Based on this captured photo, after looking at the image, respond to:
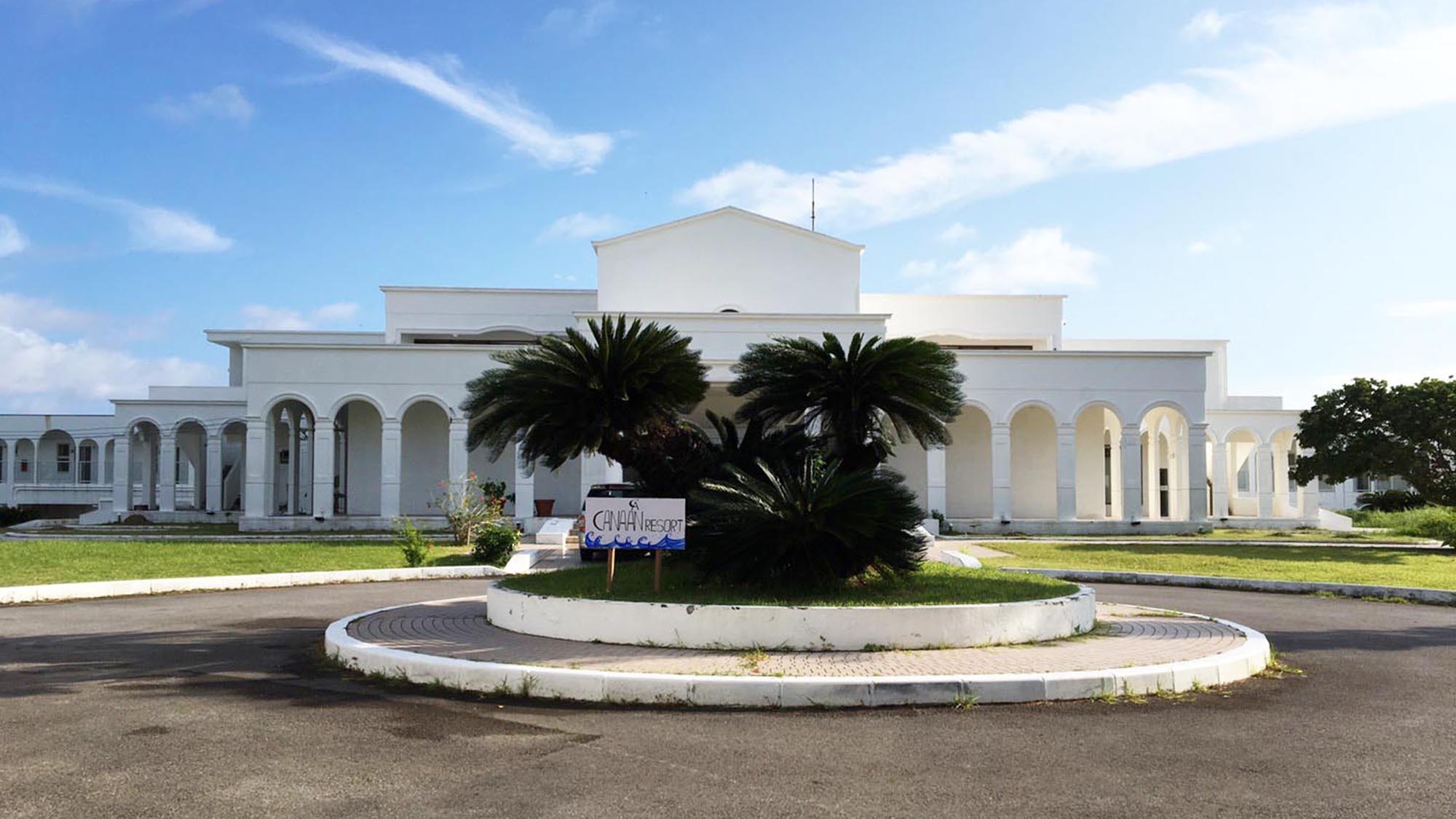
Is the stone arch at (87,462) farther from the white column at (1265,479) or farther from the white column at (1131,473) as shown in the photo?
the white column at (1265,479)

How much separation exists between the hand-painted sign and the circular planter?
2.54ft

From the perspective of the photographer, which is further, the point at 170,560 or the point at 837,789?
the point at 170,560

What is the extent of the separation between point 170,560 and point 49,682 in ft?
42.6

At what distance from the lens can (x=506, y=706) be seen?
768cm

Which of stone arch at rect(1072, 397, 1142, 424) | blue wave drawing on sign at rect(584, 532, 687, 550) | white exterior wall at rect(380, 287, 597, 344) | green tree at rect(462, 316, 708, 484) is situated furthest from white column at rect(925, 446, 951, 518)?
blue wave drawing on sign at rect(584, 532, 687, 550)

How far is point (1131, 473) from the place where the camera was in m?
32.8

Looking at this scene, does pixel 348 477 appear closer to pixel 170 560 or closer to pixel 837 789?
pixel 170 560

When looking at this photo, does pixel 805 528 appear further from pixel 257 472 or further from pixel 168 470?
pixel 168 470

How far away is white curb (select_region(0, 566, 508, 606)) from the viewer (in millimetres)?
15180

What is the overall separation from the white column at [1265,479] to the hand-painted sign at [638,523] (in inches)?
1408

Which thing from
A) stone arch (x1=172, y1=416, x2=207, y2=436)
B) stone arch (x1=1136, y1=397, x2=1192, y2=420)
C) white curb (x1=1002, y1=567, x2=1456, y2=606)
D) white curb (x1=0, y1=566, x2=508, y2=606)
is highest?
stone arch (x1=1136, y1=397, x2=1192, y2=420)

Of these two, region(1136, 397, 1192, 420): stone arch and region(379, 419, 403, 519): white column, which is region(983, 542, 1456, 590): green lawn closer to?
region(1136, 397, 1192, 420): stone arch

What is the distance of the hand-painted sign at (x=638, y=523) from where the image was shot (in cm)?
1048

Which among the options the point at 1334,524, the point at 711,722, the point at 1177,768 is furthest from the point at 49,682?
the point at 1334,524
